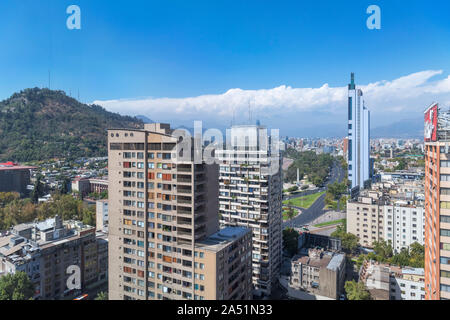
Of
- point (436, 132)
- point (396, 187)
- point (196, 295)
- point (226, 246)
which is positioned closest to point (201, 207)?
point (226, 246)

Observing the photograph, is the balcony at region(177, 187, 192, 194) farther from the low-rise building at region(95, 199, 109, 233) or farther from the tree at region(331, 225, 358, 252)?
the tree at region(331, 225, 358, 252)

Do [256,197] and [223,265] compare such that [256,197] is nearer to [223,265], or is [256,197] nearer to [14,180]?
[223,265]

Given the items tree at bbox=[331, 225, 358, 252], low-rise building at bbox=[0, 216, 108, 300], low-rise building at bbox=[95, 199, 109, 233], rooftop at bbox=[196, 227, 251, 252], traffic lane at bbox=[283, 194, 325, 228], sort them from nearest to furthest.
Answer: rooftop at bbox=[196, 227, 251, 252] < low-rise building at bbox=[0, 216, 108, 300] < tree at bbox=[331, 225, 358, 252] < low-rise building at bbox=[95, 199, 109, 233] < traffic lane at bbox=[283, 194, 325, 228]

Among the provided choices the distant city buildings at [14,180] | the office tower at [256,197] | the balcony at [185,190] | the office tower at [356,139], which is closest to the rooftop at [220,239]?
the balcony at [185,190]

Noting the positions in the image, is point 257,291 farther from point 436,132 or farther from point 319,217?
point 319,217

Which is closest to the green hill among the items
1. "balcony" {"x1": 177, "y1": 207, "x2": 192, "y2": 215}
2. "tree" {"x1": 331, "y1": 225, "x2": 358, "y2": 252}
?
"tree" {"x1": 331, "y1": 225, "x2": 358, "y2": 252}

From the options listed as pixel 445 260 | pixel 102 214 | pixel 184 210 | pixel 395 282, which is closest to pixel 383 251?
pixel 395 282
